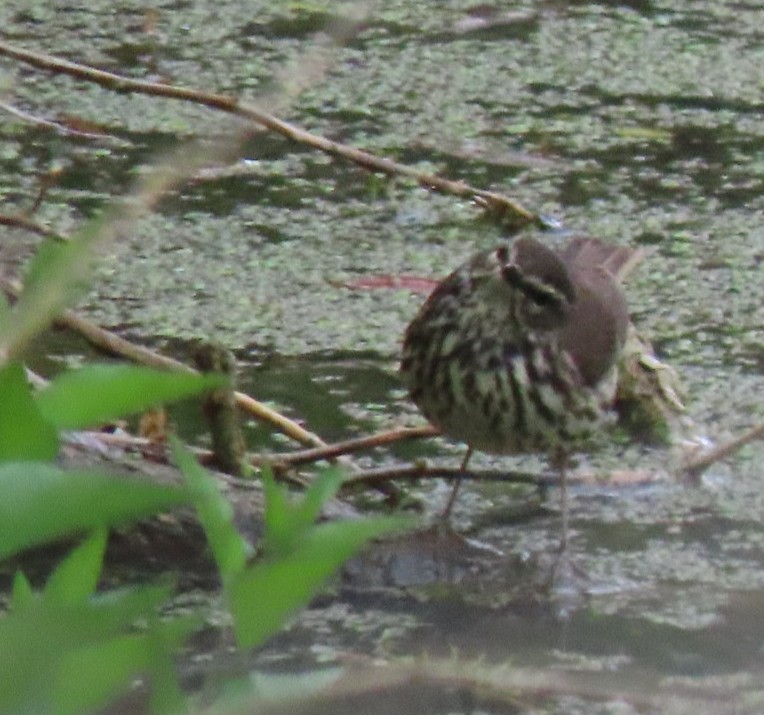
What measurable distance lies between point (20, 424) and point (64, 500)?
12 cm

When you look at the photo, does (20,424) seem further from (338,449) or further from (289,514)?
(338,449)

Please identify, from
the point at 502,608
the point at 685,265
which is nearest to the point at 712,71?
the point at 685,265

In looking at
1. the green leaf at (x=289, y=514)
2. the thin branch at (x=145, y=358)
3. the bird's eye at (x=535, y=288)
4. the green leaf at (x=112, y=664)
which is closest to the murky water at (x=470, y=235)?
the thin branch at (x=145, y=358)

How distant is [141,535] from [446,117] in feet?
9.65

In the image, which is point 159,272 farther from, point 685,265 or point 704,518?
point 704,518

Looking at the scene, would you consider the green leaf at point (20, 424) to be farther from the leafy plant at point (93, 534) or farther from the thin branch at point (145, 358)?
the thin branch at point (145, 358)

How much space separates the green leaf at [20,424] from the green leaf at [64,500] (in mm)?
39

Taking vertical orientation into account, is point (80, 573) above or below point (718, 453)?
above

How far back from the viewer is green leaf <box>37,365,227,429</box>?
1.19 metres

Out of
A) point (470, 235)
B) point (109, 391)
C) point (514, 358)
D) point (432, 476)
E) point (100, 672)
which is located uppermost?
point (109, 391)

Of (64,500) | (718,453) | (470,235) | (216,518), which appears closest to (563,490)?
(718,453)

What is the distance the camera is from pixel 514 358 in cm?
377

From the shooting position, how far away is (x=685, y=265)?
17.0ft

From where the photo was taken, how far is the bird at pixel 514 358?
3.70 meters
